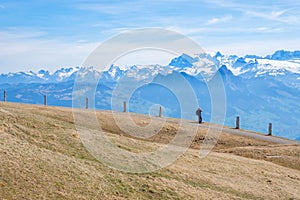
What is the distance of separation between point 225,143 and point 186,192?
27.4 m

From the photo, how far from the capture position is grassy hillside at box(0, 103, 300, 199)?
79.3 feet

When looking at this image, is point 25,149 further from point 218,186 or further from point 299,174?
point 299,174

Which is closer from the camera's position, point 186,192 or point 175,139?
point 186,192

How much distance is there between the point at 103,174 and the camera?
91.7 feet

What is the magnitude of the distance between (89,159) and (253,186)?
1399cm

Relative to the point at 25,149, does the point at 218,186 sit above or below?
below

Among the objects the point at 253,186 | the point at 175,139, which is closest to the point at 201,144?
the point at 175,139

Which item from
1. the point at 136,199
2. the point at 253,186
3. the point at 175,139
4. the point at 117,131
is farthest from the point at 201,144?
the point at 136,199

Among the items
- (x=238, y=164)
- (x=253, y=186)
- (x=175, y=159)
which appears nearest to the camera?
(x=253, y=186)

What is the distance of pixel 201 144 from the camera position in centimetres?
5372

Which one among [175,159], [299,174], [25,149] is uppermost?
[25,149]

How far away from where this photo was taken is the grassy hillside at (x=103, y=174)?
2417cm

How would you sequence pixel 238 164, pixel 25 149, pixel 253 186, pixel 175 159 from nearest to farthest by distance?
pixel 25 149 → pixel 253 186 → pixel 175 159 → pixel 238 164

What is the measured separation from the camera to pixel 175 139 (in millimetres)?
54188
